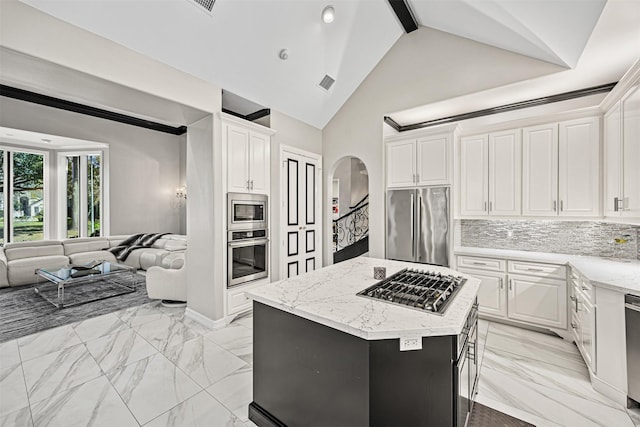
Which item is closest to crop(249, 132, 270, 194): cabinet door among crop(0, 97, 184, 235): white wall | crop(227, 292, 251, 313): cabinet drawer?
crop(227, 292, 251, 313): cabinet drawer

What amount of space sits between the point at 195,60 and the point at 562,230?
4.98m

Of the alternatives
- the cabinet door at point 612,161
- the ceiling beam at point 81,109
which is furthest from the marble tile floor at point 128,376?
the ceiling beam at point 81,109

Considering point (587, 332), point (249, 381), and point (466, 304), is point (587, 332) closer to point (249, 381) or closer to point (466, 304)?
point (466, 304)

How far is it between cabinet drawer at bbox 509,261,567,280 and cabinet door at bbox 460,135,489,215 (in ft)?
2.62

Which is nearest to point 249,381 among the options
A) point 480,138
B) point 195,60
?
point 195,60

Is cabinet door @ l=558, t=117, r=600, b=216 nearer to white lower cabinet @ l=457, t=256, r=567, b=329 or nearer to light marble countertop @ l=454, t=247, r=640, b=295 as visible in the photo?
light marble countertop @ l=454, t=247, r=640, b=295

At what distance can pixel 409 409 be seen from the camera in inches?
56.0

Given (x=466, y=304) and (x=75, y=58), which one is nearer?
(x=466, y=304)

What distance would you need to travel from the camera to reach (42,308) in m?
4.06

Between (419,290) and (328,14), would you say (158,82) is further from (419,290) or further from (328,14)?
(419,290)

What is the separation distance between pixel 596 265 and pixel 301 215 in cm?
373

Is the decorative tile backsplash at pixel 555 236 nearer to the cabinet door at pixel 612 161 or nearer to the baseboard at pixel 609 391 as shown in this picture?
the cabinet door at pixel 612 161

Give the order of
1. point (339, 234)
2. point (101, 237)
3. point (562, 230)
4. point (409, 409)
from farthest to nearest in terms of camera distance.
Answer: point (339, 234), point (101, 237), point (562, 230), point (409, 409)

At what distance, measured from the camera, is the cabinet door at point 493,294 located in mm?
3453
